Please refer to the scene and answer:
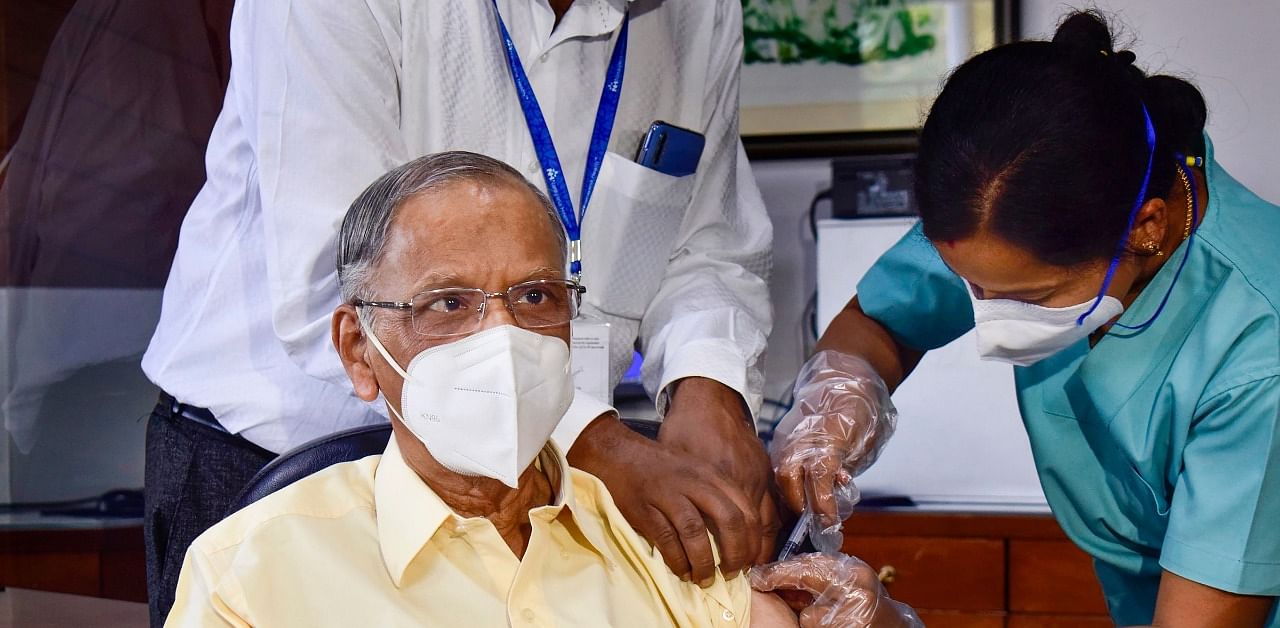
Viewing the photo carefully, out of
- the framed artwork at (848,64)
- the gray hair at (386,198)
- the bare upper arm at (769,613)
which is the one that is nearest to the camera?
the gray hair at (386,198)

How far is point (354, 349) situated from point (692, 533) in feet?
1.41

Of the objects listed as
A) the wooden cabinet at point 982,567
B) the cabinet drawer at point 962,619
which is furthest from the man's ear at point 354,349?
the cabinet drawer at point 962,619

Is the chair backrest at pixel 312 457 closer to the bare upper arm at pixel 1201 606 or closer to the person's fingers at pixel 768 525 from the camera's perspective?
the person's fingers at pixel 768 525

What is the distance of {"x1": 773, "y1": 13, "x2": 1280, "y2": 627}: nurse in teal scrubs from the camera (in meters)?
1.30

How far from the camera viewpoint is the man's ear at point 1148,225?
135cm

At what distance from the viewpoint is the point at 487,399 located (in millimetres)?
1177

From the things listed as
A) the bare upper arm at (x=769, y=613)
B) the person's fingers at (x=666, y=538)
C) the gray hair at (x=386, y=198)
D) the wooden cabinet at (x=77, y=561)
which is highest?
the gray hair at (x=386, y=198)

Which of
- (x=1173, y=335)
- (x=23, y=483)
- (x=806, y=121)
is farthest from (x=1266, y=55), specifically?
(x=23, y=483)

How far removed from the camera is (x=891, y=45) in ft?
10.2

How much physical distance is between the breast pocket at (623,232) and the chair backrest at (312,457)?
0.44 m

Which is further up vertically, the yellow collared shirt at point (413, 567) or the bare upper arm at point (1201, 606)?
the yellow collared shirt at point (413, 567)

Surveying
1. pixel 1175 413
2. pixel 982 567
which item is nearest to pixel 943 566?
pixel 982 567

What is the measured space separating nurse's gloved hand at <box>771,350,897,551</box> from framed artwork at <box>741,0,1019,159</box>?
150 cm

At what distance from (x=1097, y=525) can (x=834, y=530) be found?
42cm
